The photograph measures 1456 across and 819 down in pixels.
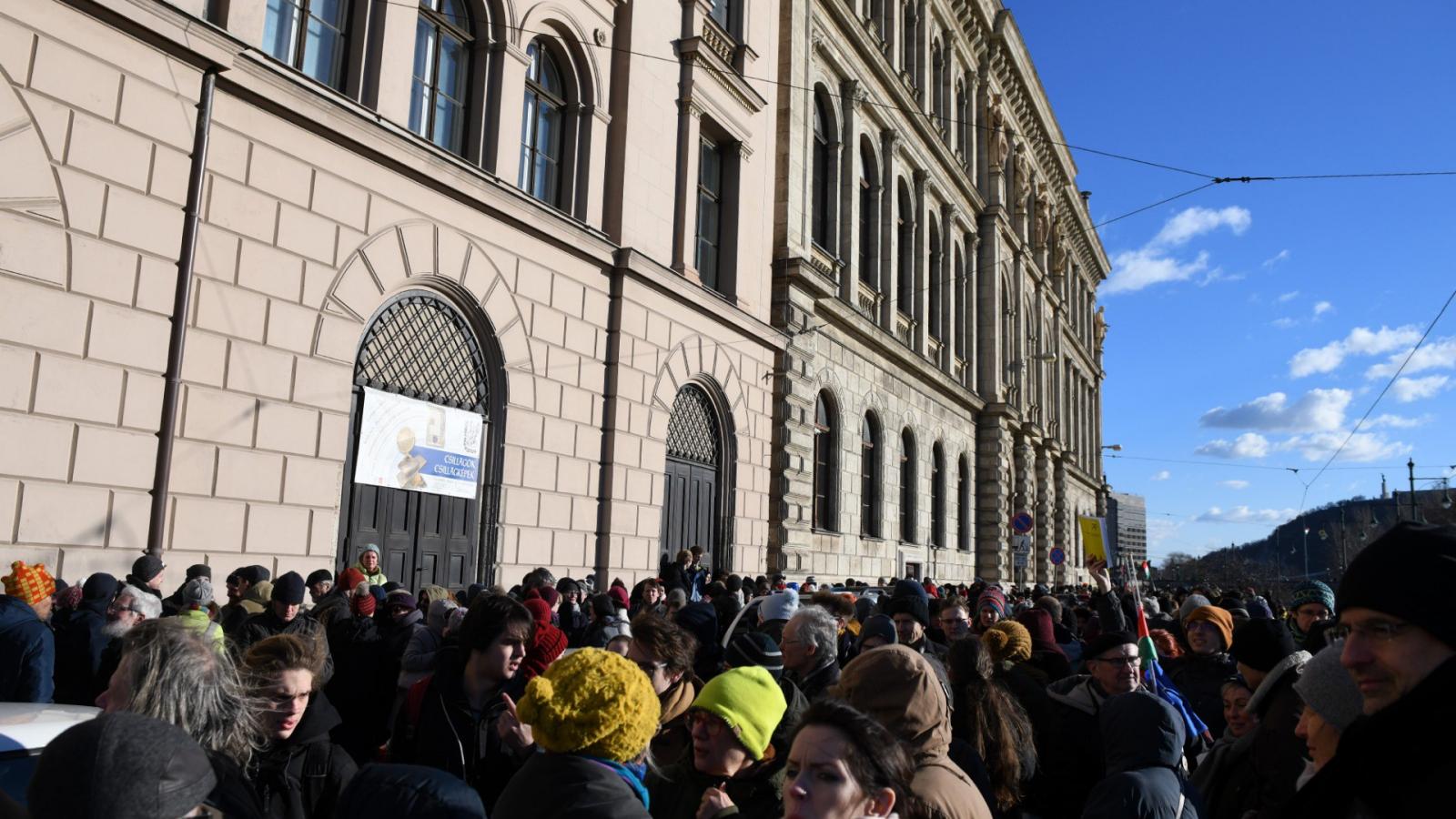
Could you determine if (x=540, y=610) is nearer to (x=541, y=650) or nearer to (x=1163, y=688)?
(x=541, y=650)

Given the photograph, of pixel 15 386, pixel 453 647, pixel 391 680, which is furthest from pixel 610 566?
pixel 453 647

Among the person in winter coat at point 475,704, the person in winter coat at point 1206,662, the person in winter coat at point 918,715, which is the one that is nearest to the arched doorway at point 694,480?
the person in winter coat at point 1206,662

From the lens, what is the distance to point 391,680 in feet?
17.9

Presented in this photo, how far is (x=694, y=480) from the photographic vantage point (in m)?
17.2

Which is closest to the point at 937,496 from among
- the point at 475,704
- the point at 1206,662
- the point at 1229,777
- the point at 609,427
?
the point at 609,427

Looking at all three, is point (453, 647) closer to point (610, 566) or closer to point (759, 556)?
point (610, 566)

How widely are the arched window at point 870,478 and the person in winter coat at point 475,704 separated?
65.8ft

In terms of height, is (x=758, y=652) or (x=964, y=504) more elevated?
(x=964, y=504)

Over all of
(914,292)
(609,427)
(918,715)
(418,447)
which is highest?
(914,292)

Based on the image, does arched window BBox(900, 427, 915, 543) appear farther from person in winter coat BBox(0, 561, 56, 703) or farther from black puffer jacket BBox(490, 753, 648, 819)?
black puffer jacket BBox(490, 753, 648, 819)

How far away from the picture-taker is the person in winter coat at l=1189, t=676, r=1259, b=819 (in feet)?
11.8

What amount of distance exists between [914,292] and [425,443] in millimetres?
18980

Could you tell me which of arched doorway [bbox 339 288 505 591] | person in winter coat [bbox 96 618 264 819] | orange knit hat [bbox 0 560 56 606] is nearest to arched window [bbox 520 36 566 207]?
arched doorway [bbox 339 288 505 591]

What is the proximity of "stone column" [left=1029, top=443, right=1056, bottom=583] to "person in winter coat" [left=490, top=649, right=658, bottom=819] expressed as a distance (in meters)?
40.7
